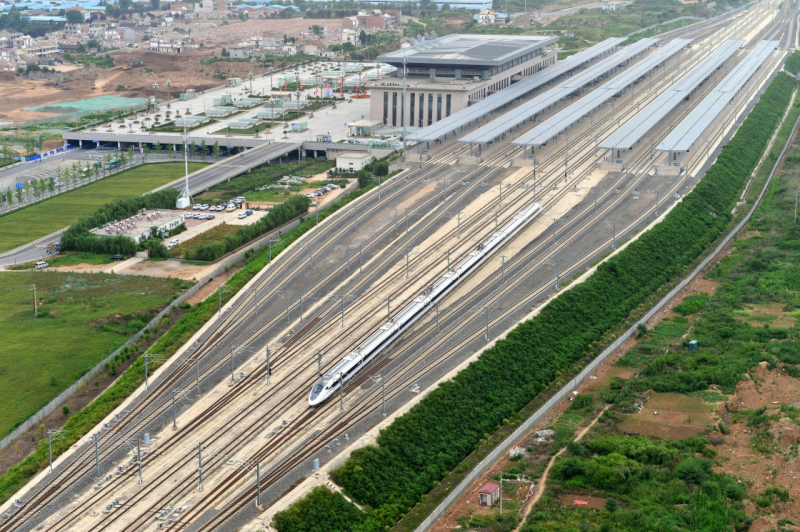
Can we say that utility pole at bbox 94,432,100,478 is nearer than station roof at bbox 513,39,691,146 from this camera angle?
Yes

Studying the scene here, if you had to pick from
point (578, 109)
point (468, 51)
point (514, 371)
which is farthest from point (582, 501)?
point (468, 51)

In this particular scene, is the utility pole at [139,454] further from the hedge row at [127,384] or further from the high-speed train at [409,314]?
the high-speed train at [409,314]

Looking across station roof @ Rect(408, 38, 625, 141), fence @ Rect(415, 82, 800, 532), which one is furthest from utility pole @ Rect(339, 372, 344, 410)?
station roof @ Rect(408, 38, 625, 141)

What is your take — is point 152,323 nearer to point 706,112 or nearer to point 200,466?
point 200,466

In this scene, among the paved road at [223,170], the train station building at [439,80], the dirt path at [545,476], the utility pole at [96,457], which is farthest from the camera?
the train station building at [439,80]

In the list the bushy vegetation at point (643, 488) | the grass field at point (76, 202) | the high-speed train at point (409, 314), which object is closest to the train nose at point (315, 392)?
the high-speed train at point (409, 314)

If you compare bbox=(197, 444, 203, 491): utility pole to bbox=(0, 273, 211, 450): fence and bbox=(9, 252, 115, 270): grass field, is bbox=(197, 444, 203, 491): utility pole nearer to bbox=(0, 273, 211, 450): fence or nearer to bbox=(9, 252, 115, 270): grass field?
bbox=(0, 273, 211, 450): fence
